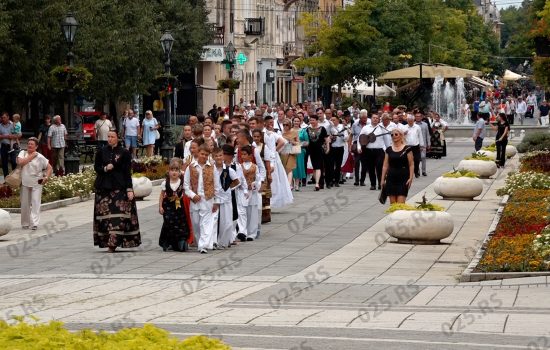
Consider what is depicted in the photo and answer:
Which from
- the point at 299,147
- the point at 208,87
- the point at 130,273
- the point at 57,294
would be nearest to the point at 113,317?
the point at 57,294

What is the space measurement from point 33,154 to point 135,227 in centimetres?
432

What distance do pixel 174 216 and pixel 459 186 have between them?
9904mm

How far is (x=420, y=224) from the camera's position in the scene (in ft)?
71.9

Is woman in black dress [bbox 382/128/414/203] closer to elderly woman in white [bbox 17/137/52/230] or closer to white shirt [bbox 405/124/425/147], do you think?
elderly woman in white [bbox 17/137/52/230]

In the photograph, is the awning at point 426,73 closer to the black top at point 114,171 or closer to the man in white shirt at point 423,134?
the man in white shirt at point 423,134

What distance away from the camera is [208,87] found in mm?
81750

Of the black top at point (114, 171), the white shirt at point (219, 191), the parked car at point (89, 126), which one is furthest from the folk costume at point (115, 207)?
the parked car at point (89, 126)

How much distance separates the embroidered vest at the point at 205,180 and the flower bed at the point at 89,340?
12.6 metres

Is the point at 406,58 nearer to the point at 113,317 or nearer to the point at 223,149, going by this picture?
the point at 223,149

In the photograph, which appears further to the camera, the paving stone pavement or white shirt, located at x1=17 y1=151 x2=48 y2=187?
white shirt, located at x1=17 y1=151 x2=48 y2=187

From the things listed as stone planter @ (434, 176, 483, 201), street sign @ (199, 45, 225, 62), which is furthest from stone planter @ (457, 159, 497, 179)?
street sign @ (199, 45, 225, 62)

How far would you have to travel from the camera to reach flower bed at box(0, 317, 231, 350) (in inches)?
330

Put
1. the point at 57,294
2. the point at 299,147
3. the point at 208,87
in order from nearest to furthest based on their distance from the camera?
the point at 57,294 < the point at 299,147 < the point at 208,87

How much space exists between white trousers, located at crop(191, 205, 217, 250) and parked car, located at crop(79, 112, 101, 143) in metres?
30.3
